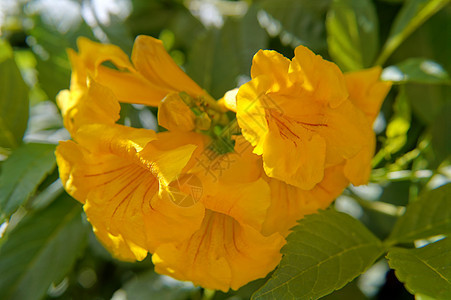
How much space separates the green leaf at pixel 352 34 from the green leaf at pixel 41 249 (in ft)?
4.15

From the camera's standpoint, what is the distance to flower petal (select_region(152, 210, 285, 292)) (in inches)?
51.0

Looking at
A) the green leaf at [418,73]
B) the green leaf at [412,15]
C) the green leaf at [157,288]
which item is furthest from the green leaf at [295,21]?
the green leaf at [157,288]

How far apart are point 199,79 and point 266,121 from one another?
811 mm

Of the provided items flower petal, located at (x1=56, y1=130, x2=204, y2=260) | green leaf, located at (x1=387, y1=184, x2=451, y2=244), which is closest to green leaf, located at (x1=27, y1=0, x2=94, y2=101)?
flower petal, located at (x1=56, y1=130, x2=204, y2=260)

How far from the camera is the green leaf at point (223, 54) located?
1.83 m

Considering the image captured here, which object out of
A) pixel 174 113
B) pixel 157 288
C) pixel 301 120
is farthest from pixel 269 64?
pixel 157 288

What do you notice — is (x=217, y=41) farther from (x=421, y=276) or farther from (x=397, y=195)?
(x=421, y=276)

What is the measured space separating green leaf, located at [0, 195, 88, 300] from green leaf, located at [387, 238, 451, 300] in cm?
115

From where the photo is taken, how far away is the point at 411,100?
204 centimetres

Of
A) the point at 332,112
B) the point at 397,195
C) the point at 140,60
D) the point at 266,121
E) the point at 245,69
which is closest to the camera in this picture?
the point at 266,121

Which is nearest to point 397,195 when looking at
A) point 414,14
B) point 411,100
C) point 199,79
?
point 411,100

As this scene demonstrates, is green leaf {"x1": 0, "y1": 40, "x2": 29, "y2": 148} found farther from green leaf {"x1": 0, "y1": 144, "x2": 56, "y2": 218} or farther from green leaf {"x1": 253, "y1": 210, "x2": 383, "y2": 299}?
green leaf {"x1": 253, "y1": 210, "x2": 383, "y2": 299}

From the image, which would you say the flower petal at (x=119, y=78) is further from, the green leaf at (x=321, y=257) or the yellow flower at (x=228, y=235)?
the green leaf at (x=321, y=257)

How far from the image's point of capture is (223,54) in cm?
188
